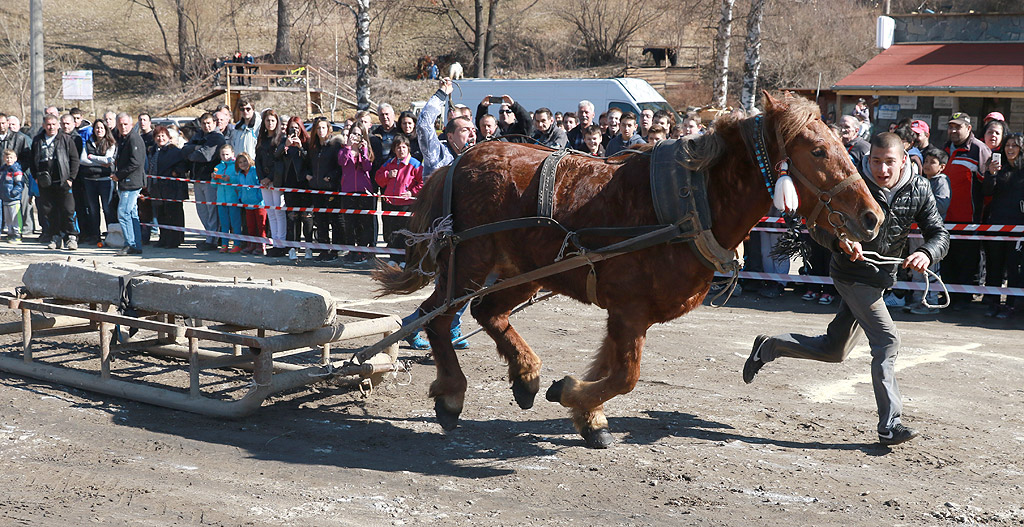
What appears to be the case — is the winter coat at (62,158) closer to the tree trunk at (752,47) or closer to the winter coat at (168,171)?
the winter coat at (168,171)

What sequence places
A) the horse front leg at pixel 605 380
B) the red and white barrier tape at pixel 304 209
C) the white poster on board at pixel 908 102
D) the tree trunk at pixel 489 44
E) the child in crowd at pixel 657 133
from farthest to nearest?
1. the tree trunk at pixel 489 44
2. the white poster on board at pixel 908 102
3. the red and white barrier tape at pixel 304 209
4. the child in crowd at pixel 657 133
5. the horse front leg at pixel 605 380

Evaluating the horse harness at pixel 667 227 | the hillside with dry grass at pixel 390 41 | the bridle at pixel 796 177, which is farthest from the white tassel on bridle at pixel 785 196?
the hillside with dry grass at pixel 390 41

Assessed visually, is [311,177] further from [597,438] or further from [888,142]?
[888,142]

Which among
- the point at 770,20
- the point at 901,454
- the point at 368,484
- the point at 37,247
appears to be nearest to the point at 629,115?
the point at 901,454

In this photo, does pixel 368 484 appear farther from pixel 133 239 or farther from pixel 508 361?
pixel 133 239

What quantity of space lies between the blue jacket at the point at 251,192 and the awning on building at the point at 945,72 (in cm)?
1365

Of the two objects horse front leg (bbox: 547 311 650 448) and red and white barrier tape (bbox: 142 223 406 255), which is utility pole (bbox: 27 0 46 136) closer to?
red and white barrier tape (bbox: 142 223 406 255)

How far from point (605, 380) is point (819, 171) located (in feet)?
5.17

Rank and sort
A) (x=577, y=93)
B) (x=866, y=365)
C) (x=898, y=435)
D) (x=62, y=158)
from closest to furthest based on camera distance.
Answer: (x=898, y=435) → (x=866, y=365) → (x=62, y=158) → (x=577, y=93)

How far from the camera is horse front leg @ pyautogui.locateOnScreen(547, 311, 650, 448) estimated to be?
5012 mm

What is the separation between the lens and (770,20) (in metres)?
37.3

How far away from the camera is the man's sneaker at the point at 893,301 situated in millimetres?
9616

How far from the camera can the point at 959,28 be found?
2205cm

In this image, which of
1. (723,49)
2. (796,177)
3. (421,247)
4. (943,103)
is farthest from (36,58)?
(943,103)
